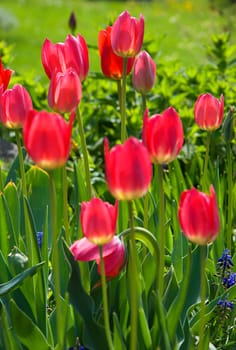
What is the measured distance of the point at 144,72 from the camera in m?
2.19

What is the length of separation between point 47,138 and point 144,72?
694 mm

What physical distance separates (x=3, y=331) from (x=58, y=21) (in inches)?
485

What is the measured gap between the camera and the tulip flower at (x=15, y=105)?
6.34 ft

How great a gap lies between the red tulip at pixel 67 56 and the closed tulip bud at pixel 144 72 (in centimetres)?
18

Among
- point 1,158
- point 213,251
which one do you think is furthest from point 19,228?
point 1,158

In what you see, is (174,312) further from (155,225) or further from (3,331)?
(155,225)

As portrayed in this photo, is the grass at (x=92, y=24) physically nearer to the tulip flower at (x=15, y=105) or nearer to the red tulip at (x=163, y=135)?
the tulip flower at (x=15, y=105)

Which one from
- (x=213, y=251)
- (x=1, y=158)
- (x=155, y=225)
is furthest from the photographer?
(x=1, y=158)

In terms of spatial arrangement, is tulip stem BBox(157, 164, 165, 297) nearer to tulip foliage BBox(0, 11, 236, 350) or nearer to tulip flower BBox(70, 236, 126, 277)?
tulip foliage BBox(0, 11, 236, 350)

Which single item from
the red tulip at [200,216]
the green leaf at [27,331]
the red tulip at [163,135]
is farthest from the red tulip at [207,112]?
the green leaf at [27,331]

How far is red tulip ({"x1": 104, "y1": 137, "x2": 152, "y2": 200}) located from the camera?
1.52 metres

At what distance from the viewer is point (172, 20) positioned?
45.6 ft

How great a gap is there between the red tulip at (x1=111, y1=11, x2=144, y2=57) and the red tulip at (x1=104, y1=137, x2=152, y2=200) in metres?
0.60

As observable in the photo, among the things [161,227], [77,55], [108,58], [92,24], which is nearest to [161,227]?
[161,227]
